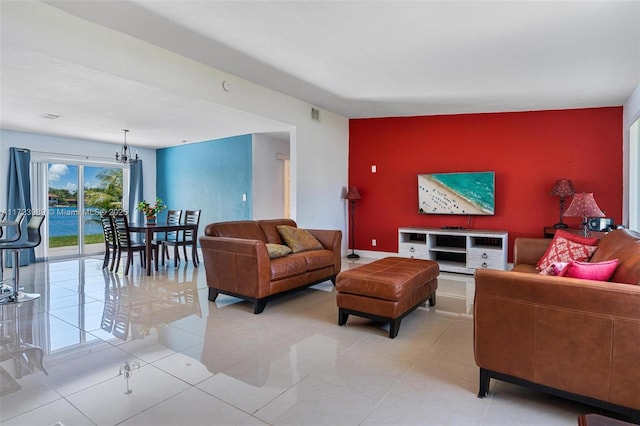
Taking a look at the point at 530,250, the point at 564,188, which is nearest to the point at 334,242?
the point at 530,250

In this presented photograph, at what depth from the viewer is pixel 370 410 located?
6.02 ft

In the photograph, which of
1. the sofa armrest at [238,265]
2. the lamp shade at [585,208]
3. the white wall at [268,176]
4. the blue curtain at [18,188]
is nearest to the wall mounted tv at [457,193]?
the lamp shade at [585,208]

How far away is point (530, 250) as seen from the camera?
3.58 metres

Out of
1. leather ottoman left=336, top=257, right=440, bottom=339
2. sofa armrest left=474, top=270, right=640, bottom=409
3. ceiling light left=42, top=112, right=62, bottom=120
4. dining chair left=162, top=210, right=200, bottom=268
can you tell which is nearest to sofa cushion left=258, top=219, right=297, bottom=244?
leather ottoman left=336, top=257, right=440, bottom=339

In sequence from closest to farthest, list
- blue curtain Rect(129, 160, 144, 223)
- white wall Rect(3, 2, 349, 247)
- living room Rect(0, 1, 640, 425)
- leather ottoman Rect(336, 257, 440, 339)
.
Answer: living room Rect(0, 1, 640, 425)
leather ottoman Rect(336, 257, 440, 339)
white wall Rect(3, 2, 349, 247)
blue curtain Rect(129, 160, 144, 223)

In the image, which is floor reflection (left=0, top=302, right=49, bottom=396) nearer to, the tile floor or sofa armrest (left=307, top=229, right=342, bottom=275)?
the tile floor

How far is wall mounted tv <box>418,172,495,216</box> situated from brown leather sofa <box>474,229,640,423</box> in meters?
3.70

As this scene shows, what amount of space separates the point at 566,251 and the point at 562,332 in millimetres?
1552

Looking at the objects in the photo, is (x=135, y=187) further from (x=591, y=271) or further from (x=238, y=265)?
(x=591, y=271)

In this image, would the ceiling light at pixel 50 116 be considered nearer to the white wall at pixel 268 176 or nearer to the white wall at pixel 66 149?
the white wall at pixel 66 149

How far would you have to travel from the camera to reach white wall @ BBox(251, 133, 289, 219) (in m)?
6.58

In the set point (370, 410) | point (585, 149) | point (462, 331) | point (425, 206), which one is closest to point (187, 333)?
point (370, 410)

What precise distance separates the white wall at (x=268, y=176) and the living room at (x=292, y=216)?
0.14 m

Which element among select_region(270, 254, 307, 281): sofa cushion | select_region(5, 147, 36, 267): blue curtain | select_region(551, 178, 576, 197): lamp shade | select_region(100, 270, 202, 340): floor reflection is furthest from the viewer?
select_region(5, 147, 36, 267): blue curtain
